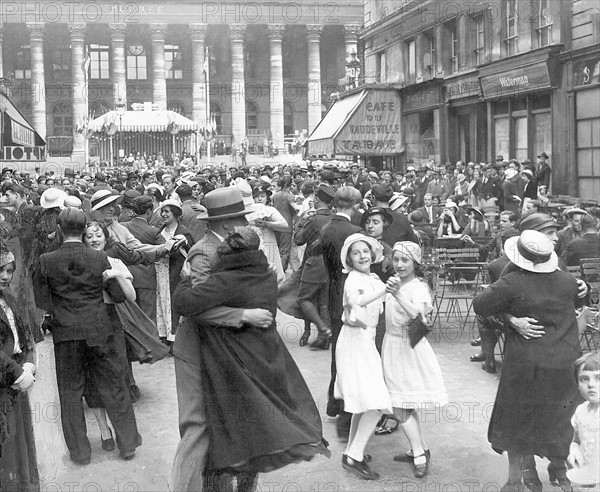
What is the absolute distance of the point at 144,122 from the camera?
146 ft

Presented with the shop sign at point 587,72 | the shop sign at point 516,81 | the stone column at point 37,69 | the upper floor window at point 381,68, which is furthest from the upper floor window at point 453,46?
the stone column at point 37,69

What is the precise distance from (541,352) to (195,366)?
209 cm

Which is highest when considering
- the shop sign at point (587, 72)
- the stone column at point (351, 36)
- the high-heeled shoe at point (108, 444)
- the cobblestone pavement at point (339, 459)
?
the stone column at point (351, 36)

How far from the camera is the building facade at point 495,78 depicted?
19.8 meters

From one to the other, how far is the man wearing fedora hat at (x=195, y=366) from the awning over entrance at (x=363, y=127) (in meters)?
23.4

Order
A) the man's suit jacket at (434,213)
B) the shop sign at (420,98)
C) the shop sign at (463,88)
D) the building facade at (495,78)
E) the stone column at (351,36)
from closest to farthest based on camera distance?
the man's suit jacket at (434,213) → the building facade at (495,78) → the shop sign at (463,88) → the shop sign at (420,98) → the stone column at (351,36)

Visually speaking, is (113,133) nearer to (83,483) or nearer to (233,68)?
(233,68)

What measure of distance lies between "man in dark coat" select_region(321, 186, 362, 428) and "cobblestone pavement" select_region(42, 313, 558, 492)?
0.22 meters

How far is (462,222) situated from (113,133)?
2996cm

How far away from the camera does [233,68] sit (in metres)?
64.4

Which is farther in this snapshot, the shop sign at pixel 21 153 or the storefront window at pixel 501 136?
the storefront window at pixel 501 136

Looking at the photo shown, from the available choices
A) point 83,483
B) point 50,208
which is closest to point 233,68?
point 50,208

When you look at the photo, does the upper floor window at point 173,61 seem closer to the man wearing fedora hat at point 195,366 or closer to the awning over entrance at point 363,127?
the awning over entrance at point 363,127

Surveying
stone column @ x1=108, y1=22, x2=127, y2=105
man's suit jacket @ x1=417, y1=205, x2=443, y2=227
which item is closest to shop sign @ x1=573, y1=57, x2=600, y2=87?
man's suit jacket @ x1=417, y1=205, x2=443, y2=227
